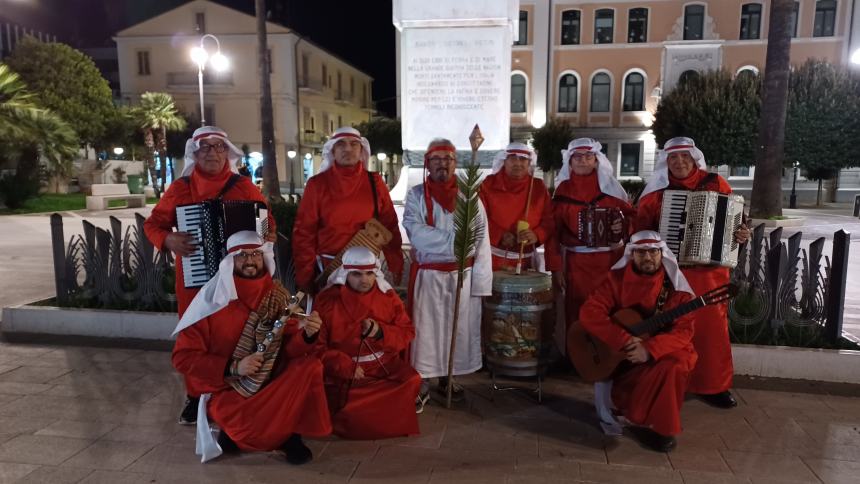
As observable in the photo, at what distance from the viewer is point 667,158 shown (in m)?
4.68

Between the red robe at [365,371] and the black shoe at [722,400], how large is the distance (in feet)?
7.68

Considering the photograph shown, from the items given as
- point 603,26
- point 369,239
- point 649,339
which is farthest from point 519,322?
point 603,26

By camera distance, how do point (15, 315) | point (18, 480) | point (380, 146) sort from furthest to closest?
1. point (380, 146)
2. point (15, 315)
3. point (18, 480)

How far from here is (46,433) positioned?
410 cm

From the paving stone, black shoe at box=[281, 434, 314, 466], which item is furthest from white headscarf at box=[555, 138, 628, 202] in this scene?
the paving stone

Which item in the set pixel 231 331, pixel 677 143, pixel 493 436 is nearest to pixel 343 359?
pixel 231 331

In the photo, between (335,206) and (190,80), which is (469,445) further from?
(190,80)

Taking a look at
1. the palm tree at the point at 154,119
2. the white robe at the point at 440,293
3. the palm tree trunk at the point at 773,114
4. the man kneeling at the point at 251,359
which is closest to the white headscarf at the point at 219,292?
the man kneeling at the point at 251,359

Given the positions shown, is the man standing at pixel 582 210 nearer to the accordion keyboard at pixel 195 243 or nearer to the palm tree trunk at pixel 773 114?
the accordion keyboard at pixel 195 243

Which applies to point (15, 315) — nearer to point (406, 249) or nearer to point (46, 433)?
point (46, 433)

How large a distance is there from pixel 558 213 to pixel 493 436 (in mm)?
1836

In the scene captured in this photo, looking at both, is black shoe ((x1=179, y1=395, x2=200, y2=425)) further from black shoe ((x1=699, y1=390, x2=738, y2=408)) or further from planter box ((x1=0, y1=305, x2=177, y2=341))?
black shoe ((x1=699, y1=390, x2=738, y2=408))

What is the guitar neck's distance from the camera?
3777mm

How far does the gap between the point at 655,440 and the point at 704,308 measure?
1.18 metres
